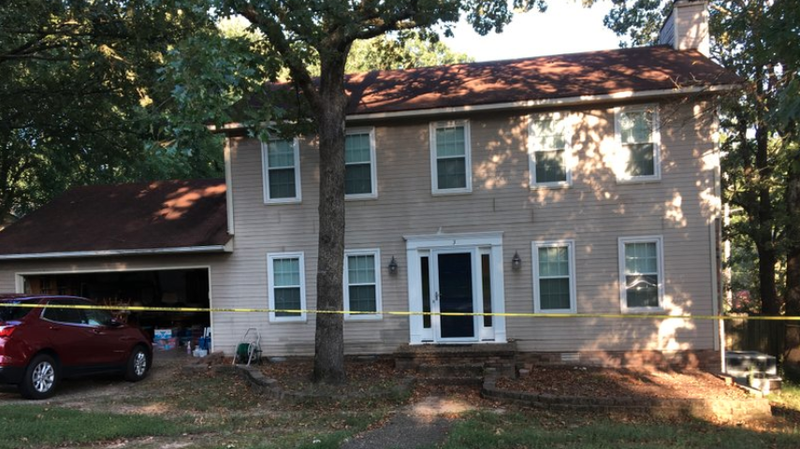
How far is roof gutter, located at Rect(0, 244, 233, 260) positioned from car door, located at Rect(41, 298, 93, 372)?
2651 millimetres

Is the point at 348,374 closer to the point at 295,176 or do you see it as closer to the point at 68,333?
the point at 295,176

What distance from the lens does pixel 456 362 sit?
456 inches

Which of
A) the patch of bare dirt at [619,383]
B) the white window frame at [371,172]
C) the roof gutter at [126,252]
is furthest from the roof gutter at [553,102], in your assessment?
the patch of bare dirt at [619,383]

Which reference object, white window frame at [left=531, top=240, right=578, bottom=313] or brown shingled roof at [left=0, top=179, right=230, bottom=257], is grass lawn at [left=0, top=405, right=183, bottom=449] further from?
white window frame at [left=531, top=240, right=578, bottom=313]

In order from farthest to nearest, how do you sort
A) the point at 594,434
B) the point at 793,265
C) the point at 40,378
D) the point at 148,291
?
the point at 148,291
the point at 793,265
the point at 40,378
the point at 594,434

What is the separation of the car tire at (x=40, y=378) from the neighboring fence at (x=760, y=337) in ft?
55.1

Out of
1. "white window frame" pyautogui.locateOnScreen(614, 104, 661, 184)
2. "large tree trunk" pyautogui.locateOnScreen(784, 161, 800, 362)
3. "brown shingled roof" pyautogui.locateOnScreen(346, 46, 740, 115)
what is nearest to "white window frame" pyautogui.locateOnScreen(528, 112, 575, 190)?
"brown shingled roof" pyautogui.locateOnScreen(346, 46, 740, 115)

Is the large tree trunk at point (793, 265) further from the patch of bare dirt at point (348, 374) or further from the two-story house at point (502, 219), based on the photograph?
the patch of bare dirt at point (348, 374)

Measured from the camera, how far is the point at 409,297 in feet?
41.4

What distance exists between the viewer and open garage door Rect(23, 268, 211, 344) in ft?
49.8

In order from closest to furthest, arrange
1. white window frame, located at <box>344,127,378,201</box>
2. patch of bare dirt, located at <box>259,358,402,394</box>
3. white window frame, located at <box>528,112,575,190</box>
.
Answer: patch of bare dirt, located at <box>259,358,402,394</box> < white window frame, located at <box>528,112,575,190</box> < white window frame, located at <box>344,127,378,201</box>

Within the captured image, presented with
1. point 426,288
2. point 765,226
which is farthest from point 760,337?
point 426,288

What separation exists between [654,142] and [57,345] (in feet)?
39.2

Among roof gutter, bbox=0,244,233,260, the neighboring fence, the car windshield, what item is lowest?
the neighboring fence
